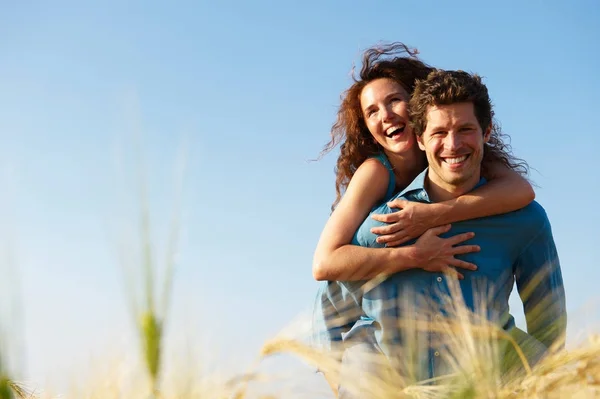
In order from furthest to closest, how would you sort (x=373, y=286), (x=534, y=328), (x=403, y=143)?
1. (x=403, y=143)
2. (x=373, y=286)
3. (x=534, y=328)

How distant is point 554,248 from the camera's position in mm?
2816

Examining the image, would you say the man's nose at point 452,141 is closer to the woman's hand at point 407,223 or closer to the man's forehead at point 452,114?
the man's forehead at point 452,114

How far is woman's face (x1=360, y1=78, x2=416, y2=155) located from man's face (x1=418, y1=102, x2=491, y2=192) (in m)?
0.32

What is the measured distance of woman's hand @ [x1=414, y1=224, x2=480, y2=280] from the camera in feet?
8.63

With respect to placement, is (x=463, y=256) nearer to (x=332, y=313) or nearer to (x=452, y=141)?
(x=452, y=141)

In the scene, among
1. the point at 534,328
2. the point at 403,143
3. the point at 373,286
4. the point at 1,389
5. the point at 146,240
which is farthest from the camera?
the point at 403,143

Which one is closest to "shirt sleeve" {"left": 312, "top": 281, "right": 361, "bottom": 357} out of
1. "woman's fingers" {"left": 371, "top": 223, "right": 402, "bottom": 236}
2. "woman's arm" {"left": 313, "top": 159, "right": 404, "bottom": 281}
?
"woman's arm" {"left": 313, "top": 159, "right": 404, "bottom": 281}

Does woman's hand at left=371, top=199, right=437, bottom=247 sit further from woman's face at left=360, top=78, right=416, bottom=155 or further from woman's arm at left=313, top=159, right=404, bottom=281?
woman's face at left=360, top=78, right=416, bottom=155

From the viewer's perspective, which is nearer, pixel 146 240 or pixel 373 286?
pixel 146 240

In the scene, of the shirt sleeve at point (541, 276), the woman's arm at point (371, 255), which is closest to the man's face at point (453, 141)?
the woman's arm at point (371, 255)

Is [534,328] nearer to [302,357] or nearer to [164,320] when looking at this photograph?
[302,357]

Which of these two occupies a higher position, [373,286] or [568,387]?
[373,286]

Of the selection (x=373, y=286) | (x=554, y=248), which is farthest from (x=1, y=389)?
(x=554, y=248)

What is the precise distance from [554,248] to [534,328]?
20.3 inches
